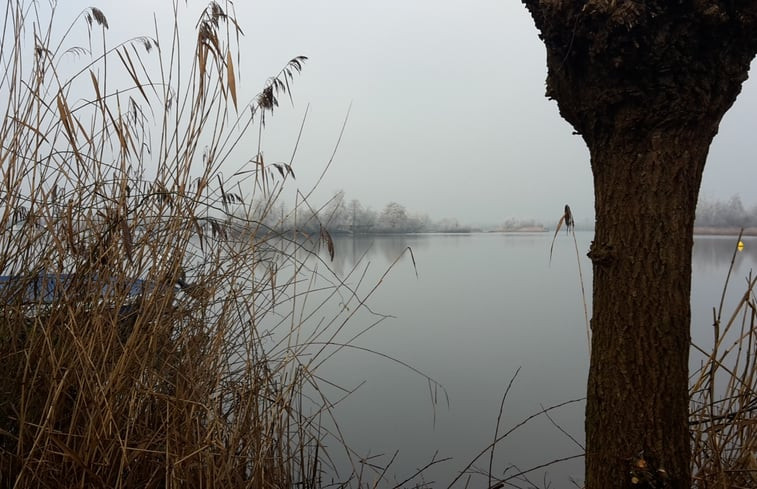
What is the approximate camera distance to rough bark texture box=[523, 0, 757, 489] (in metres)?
0.90

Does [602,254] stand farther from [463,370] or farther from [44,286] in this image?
[463,370]

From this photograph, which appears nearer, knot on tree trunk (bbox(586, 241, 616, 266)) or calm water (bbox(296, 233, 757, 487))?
knot on tree trunk (bbox(586, 241, 616, 266))

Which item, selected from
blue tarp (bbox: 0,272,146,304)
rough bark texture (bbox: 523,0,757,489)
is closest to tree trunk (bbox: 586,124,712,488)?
rough bark texture (bbox: 523,0,757,489)

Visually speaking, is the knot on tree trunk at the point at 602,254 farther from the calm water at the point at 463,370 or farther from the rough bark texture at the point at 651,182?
the calm water at the point at 463,370

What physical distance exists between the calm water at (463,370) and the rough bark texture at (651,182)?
581 mm

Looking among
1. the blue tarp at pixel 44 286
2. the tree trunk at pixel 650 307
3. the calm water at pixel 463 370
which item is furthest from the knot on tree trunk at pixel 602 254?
the blue tarp at pixel 44 286

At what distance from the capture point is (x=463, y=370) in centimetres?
349

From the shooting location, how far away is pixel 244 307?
4.87 ft

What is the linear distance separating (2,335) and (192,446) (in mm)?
541

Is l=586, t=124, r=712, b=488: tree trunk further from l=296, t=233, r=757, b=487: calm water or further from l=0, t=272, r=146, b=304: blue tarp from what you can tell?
l=0, t=272, r=146, b=304: blue tarp

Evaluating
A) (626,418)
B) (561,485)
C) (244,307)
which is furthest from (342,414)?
(626,418)

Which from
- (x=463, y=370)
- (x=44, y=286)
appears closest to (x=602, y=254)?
(x=44, y=286)

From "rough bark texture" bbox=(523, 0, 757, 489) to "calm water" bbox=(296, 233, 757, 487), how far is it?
1.91 feet

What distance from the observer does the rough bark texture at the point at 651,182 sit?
0.90 meters
